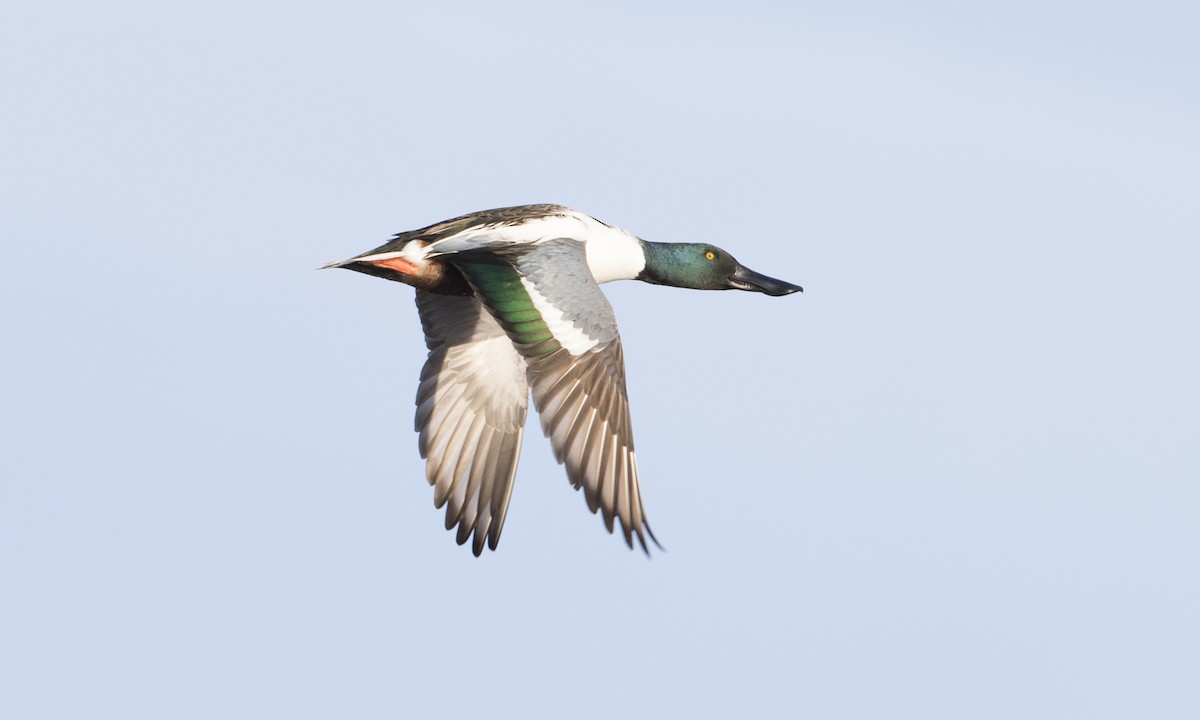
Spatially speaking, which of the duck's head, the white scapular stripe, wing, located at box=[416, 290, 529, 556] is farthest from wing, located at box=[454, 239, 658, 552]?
the duck's head

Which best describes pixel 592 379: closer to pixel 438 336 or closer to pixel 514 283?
pixel 514 283

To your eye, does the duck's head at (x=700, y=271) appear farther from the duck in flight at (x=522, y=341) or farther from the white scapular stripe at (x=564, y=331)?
the white scapular stripe at (x=564, y=331)

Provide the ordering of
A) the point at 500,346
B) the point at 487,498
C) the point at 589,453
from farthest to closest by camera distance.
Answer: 1. the point at 500,346
2. the point at 487,498
3. the point at 589,453

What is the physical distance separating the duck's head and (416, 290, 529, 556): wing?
1.23 m

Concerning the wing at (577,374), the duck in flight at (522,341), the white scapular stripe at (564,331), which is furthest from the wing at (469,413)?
the white scapular stripe at (564,331)

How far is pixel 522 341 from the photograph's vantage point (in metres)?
10.2

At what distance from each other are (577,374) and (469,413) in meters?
2.12

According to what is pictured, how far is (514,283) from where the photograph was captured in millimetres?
10461

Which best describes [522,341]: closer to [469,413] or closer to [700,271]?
[469,413]

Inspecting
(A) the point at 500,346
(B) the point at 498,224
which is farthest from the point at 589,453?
(A) the point at 500,346

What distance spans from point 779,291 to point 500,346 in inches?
85.7

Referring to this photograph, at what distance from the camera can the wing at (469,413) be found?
11797 millimetres

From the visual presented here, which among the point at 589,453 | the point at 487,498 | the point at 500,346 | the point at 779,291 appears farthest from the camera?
the point at 779,291

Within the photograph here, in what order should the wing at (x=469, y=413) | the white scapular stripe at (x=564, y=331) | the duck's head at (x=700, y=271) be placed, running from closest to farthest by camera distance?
the white scapular stripe at (x=564, y=331) → the wing at (x=469, y=413) → the duck's head at (x=700, y=271)
